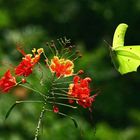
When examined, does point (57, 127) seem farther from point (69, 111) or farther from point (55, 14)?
point (55, 14)

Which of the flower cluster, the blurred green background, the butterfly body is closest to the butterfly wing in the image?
the butterfly body

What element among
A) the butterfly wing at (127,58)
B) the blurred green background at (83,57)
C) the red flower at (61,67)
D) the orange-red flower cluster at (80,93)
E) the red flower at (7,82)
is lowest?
the blurred green background at (83,57)

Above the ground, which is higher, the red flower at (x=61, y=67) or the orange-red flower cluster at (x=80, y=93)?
the red flower at (x=61, y=67)

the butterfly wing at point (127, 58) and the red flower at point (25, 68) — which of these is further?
the butterfly wing at point (127, 58)

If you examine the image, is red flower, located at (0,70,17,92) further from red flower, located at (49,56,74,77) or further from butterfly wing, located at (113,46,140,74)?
butterfly wing, located at (113,46,140,74)

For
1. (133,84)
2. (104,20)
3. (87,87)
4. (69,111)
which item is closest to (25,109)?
(69,111)

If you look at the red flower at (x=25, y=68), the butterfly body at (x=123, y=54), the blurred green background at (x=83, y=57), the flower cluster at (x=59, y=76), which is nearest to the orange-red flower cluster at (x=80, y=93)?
the flower cluster at (x=59, y=76)

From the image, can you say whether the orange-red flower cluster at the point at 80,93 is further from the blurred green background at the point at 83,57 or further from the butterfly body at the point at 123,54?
the blurred green background at the point at 83,57

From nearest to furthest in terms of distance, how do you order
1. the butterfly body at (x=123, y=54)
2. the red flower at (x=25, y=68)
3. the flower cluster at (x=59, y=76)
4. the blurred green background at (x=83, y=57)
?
the flower cluster at (x=59, y=76) → the red flower at (x=25, y=68) → the butterfly body at (x=123, y=54) → the blurred green background at (x=83, y=57)

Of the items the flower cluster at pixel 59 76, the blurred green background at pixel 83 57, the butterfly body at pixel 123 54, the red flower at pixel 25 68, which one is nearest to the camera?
the flower cluster at pixel 59 76
